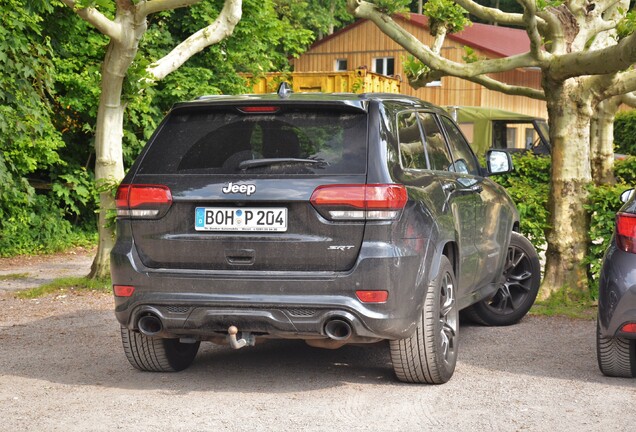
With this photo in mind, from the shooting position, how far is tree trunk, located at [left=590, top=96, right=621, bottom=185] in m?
13.1

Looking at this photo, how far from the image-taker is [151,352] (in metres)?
7.35

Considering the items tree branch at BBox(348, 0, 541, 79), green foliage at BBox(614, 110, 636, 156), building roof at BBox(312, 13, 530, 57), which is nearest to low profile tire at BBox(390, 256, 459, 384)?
tree branch at BBox(348, 0, 541, 79)

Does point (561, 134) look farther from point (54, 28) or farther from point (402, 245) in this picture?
point (54, 28)

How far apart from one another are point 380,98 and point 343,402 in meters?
1.89

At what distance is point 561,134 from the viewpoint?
1094 cm

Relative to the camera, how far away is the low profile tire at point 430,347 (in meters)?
6.77

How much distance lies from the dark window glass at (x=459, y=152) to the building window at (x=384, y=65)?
45093 millimetres

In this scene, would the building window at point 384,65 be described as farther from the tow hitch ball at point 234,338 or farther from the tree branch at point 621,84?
the tow hitch ball at point 234,338

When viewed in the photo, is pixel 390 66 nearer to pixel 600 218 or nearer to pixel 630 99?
pixel 630 99

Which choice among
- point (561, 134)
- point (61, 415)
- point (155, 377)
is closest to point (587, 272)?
point (561, 134)

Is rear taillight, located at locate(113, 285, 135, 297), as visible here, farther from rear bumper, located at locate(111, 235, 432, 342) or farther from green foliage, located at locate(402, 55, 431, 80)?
green foliage, located at locate(402, 55, 431, 80)

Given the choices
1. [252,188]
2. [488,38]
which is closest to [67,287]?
[252,188]

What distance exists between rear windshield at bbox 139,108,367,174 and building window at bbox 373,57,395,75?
47.2 meters

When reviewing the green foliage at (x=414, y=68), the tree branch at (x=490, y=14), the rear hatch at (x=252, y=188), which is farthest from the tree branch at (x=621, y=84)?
the rear hatch at (x=252, y=188)
